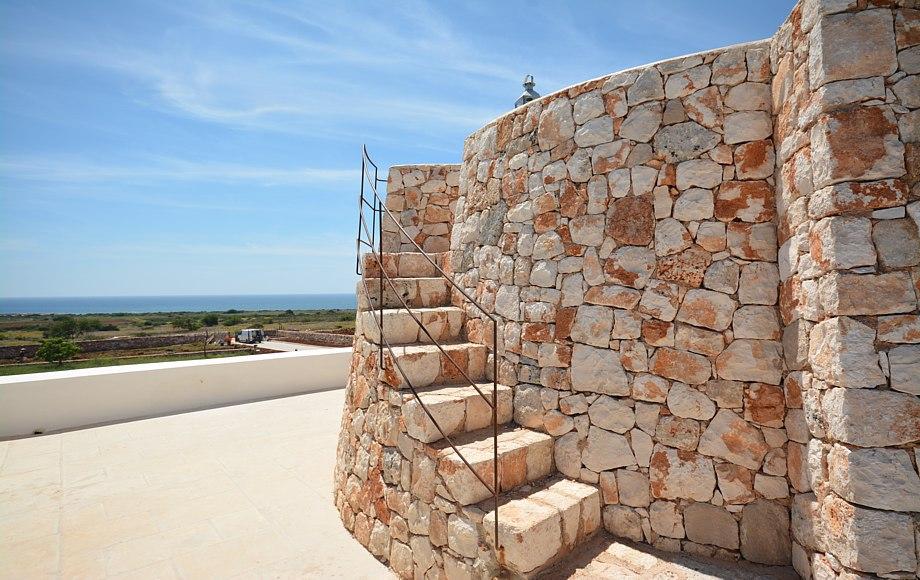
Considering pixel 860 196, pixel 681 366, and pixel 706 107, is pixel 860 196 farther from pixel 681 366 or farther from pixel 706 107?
pixel 681 366

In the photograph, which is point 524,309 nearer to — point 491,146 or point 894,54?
point 491,146

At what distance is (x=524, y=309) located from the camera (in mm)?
3295

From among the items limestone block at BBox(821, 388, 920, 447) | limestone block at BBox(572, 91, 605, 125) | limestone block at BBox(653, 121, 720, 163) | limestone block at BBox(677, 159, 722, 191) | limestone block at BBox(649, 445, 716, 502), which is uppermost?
limestone block at BBox(572, 91, 605, 125)

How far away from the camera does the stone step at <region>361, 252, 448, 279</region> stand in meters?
3.91

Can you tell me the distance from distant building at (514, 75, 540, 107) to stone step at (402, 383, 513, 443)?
2.59 metres

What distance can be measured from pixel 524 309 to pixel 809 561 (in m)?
1.99

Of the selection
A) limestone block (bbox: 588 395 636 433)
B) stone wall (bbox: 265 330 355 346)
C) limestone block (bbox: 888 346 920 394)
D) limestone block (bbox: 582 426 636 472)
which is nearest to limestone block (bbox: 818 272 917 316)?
limestone block (bbox: 888 346 920 394)

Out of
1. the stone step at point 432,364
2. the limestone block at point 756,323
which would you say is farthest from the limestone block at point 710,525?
the stone step at point 432,364

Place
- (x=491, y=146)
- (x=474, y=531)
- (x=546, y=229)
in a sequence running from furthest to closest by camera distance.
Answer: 1. (x=491, y=146)
2. (x=546, y=229)
3. (x=474, y=531)

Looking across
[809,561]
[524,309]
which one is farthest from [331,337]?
[809,561]

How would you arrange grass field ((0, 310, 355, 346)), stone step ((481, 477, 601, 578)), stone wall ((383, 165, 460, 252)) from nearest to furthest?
stone step ((481, 477, 601, 578)) < stone wall ((383, 165, 460, 252)) < grass field ((0, 310, 355, 346))

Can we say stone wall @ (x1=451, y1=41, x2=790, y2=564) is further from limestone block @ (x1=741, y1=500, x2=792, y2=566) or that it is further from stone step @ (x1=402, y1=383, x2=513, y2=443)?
stone step @ (x1=402, y1=383, x2=513, y2=443)

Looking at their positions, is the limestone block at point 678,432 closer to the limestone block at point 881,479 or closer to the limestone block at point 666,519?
the limestone block at point 666,519

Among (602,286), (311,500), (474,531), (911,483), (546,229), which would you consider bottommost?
(311,500)
